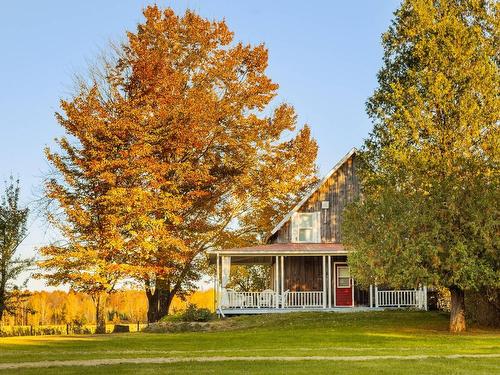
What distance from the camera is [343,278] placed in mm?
39875

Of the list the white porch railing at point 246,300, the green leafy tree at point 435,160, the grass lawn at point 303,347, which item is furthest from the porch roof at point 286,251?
the green leafy tree at point 435,160

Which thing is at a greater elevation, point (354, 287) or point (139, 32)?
point (139, 32)

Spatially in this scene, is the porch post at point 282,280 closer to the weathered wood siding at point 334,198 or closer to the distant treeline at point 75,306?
the weathered wood siding at point 334,198

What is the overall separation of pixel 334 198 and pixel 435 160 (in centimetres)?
1048

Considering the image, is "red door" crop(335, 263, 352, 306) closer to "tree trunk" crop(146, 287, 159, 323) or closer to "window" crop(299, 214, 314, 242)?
"window" crop(299, 214, 314, 242)

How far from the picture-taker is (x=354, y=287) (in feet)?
131

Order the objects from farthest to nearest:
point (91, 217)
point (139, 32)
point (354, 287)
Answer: point (139, 32) < point (354, 287) < point (91, 217)

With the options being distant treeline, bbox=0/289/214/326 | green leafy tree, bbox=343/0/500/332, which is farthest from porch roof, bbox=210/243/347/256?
distant treeline, bbox=0/289/214/326

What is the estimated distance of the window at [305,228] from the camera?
133 ft

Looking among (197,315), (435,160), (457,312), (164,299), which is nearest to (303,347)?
(457,312)

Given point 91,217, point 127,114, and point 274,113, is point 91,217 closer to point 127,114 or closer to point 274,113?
point 127,114

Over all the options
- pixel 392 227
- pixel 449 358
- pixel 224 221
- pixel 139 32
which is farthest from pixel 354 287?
pixel 449 358

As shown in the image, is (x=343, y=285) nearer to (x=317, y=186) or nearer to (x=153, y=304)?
(x=317, y=186)

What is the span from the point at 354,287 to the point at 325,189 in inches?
205
